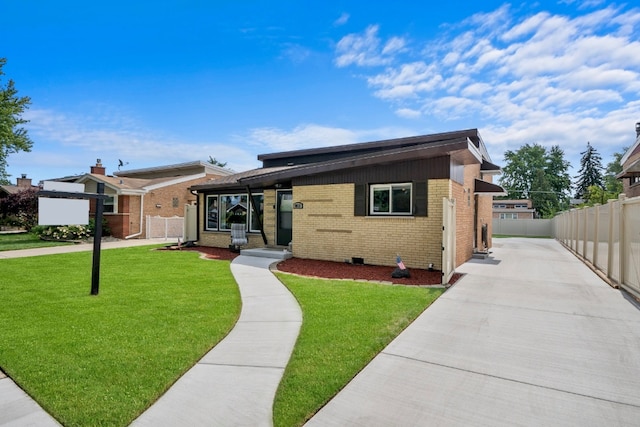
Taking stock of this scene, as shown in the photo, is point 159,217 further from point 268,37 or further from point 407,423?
point 407,423

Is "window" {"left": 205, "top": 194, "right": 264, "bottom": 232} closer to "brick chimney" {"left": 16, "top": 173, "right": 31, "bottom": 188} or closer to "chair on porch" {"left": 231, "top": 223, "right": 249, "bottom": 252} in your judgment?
"chair on porch" {"left": 231, "top": 223, "right": 249, "bottom": 252}

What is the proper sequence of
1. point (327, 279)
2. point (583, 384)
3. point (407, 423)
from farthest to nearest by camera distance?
point (327, 279) → point (583, 384) → point (407, 423)

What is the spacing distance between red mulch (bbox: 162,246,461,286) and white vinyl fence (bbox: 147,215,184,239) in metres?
13.0

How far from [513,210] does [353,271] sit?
4736cm

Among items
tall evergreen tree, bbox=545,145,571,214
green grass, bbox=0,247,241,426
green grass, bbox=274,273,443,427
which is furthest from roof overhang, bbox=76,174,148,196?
tall evergreen tree, bbox=545,145,571,214

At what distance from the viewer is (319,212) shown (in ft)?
36.6

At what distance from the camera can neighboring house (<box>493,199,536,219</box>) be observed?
158 ft

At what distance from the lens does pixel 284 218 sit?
12.9 metres

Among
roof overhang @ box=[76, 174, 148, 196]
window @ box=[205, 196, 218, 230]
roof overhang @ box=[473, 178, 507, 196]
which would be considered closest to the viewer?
roof overhang @ box=[473, 178, 507, 196]

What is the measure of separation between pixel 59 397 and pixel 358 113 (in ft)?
44.9

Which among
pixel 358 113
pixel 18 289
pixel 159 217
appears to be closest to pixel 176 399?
pixel 18 289

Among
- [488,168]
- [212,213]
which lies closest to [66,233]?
[212,213]

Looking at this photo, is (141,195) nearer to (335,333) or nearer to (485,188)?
(485,188)

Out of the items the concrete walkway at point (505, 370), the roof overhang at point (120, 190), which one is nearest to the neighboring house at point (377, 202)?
the concrete walkway at point (505, 370)
